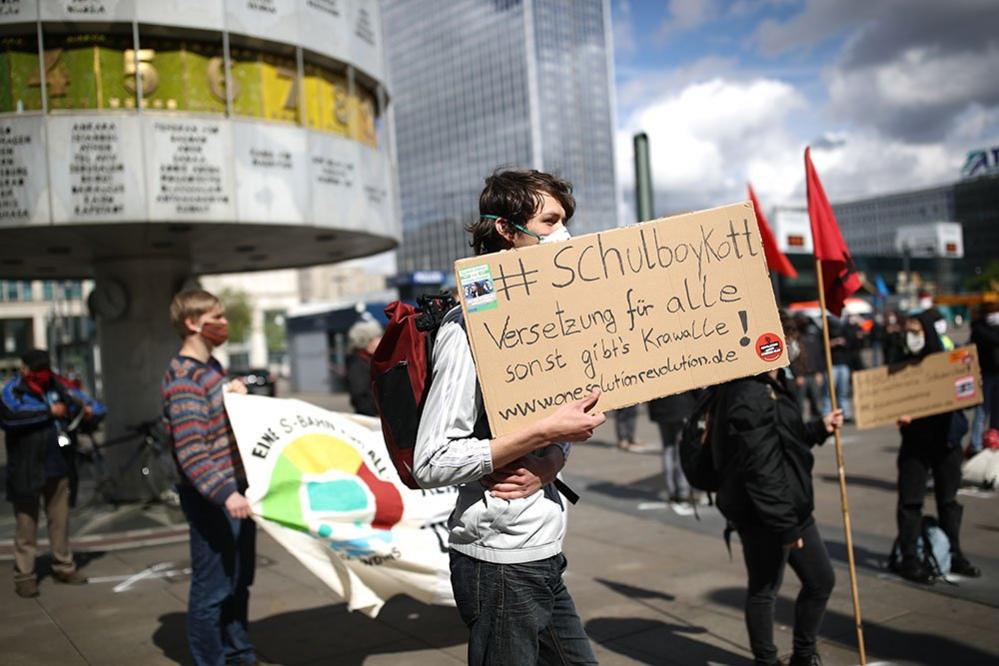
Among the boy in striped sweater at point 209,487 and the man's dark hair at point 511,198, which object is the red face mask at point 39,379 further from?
the man's dark hair at point 511,198

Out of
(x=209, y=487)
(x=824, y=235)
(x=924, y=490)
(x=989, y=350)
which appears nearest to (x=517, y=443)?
(x=209, y=487)

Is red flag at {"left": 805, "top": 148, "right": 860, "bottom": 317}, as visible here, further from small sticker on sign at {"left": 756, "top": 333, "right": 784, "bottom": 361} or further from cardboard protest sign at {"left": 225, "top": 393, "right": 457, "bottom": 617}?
cardboard protest sign at {"left": 225, "top": 393, "right": 457, "bottom": 617}

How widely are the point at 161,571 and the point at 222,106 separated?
4221 millimetres

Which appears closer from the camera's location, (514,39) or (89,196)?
(89,196)

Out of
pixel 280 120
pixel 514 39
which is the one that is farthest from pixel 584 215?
pixel 280 120

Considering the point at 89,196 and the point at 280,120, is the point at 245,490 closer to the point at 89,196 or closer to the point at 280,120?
the point at 89,196

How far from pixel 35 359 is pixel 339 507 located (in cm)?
355

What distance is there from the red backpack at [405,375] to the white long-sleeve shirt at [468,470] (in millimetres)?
56

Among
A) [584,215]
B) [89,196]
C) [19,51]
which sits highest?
[584,215]

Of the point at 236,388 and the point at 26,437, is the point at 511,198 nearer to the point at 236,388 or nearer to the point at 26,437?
the point at 236,388

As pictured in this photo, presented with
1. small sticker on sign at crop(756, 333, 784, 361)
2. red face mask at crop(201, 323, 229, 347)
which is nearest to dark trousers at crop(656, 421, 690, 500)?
red face mask at crop(201, 323, 229, 347)

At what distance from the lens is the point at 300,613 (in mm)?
5523

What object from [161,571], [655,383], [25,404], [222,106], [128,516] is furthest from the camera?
[128,516]

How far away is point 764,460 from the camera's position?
3811mm
